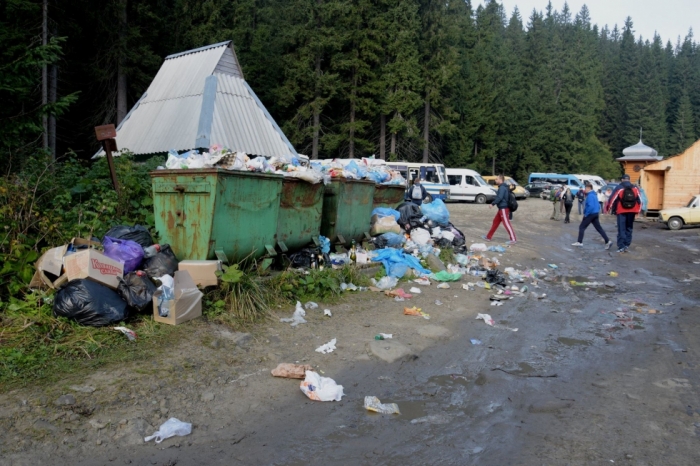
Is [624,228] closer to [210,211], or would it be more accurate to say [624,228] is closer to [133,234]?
[210,211]

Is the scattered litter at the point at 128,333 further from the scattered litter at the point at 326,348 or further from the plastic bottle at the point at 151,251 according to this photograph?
the scattered litter at the point at 326,348

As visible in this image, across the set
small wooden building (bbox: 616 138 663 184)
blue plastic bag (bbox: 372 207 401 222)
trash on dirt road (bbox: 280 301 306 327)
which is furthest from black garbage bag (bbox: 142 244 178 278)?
small wooden building (bbox: 616 138 663 184)

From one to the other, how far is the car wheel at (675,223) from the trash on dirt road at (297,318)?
19007mm

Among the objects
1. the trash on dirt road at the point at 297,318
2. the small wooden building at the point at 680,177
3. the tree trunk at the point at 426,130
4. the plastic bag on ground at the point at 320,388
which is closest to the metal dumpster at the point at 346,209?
the trash on dirt road at the point at 297,318

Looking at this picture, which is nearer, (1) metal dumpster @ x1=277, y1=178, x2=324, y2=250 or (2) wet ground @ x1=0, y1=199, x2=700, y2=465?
(2) wet ground @ x1=0, y1=199, x2=700, y2=465

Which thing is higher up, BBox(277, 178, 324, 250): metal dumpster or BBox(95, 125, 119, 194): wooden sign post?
BBox(95, 125, 119, 194): wooden sign post

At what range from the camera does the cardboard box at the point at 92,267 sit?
16.4ft

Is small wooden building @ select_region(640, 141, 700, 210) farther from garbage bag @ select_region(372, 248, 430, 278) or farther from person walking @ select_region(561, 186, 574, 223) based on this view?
garbage bag @ select_region(372, 248, 430, 278)

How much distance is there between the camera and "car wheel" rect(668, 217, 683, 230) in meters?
20.1

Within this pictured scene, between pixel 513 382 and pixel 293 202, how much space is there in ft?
13.5

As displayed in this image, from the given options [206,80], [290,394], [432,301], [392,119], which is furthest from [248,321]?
[392,119]

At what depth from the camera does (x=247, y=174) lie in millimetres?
6504

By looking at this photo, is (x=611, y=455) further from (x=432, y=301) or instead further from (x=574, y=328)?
(x=432, y=301)

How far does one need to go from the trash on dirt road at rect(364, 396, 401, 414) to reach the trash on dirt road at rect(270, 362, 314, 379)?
710 mm
